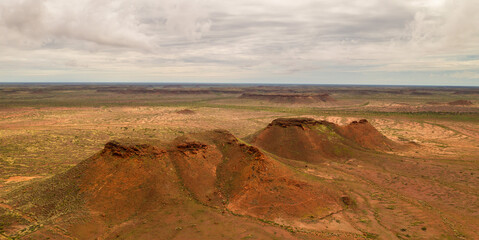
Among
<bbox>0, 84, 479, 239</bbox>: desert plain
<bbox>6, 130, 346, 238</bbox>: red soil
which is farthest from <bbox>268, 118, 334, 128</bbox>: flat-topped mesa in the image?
<bbox>6, 130, 346, 238</bbox>: red soil

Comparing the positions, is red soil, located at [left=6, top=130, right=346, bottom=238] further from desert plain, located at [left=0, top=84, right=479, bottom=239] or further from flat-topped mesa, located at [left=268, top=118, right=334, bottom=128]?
flat-topped mesa, located at [left=268, top=118, right=334, bottom=128]

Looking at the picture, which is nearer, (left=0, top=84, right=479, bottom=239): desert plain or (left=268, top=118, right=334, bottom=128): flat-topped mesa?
(left=0, top=84, right=479, bottom=239): desert plain

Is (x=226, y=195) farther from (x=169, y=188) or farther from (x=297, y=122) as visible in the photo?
(x=297, y=122)

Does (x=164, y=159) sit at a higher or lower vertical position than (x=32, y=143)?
higher

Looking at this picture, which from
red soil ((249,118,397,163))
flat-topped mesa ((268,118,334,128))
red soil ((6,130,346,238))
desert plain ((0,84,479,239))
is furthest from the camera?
flat-topped mesa ((268,118,334,128))

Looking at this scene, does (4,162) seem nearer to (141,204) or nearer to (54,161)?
(54,161)

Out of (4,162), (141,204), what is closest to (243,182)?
(141,204)

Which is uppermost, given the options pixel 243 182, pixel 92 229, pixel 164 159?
pixel 164 159

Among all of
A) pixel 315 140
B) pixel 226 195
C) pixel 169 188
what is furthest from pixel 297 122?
pixel 169 188

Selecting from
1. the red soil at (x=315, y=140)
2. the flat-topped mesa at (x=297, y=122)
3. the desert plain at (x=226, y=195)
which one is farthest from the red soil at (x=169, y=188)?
the flat-topped mesa at (x=297, y=122)

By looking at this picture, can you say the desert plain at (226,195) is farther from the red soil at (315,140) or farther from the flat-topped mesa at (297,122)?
the flat-topped mesa at (297,122)

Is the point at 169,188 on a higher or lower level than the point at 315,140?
lower
